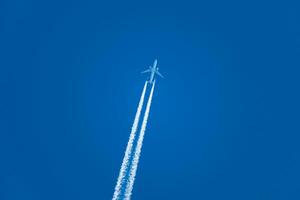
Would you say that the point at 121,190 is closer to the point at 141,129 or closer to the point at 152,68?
the point at 141,129

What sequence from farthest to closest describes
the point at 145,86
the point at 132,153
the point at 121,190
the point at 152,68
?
1. the point at 145,86
2. the point at 152,68
3. the point at 132,153
4. the point at 121,190

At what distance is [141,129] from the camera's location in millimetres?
89500

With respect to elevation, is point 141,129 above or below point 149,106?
below

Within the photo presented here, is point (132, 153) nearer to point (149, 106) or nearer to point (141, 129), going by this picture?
point (141, 129)

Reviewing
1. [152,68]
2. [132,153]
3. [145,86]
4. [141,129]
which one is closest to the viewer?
[132,153]

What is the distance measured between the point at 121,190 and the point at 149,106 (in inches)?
1214

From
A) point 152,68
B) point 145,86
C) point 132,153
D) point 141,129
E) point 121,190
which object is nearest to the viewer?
point 121,190

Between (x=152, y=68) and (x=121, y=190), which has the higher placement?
(x=152, y=68)

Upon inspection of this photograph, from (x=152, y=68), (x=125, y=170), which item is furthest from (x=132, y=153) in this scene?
(x=152, y=68)

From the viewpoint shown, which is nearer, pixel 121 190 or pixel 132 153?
pixel 121 190

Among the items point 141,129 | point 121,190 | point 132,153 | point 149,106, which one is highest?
point 149,106

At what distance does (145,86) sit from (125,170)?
100.0 ft

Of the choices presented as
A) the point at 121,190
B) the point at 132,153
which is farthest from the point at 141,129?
the point at 121,190

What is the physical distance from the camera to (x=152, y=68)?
96.8 meters
